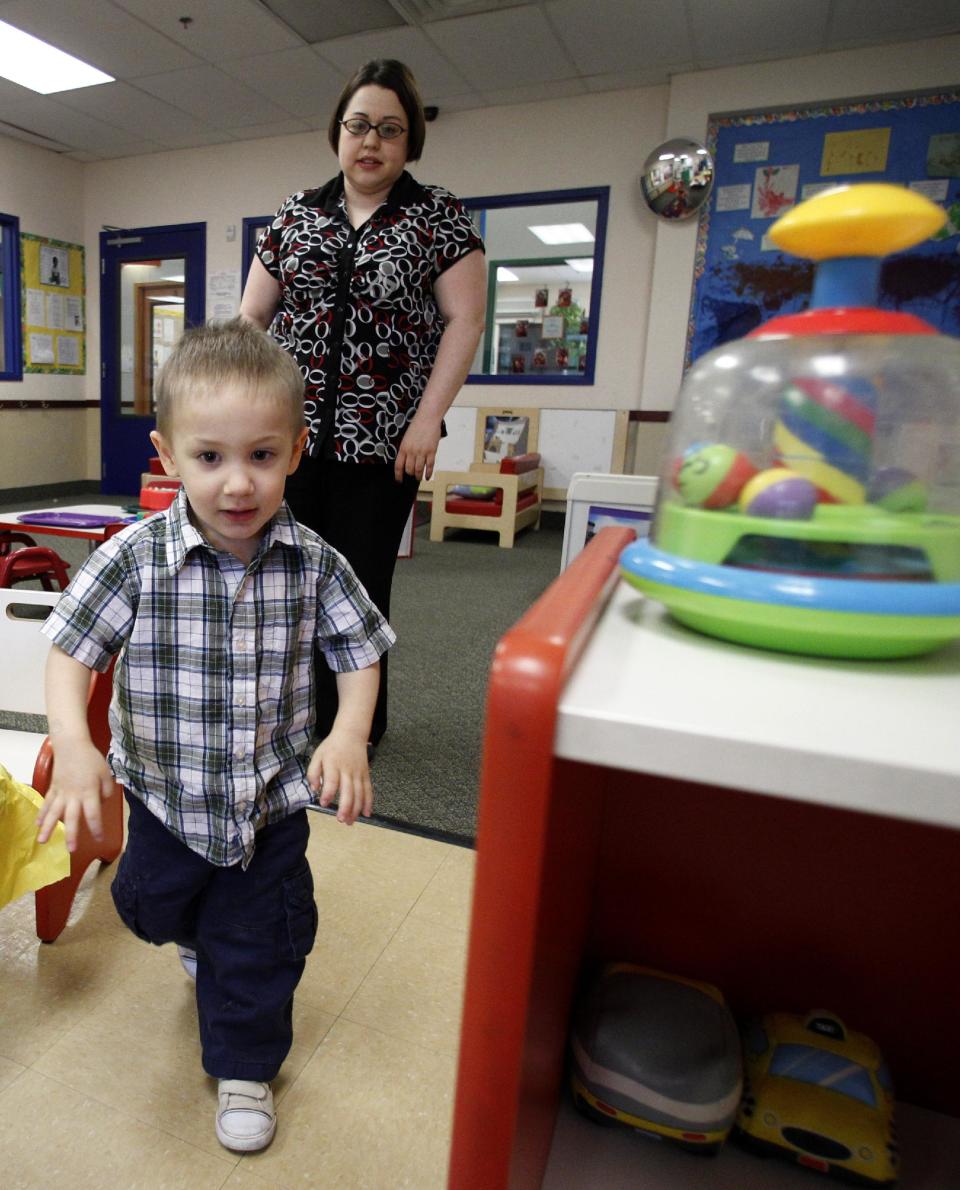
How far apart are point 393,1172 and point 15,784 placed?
1.95ft

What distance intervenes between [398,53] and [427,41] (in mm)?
225

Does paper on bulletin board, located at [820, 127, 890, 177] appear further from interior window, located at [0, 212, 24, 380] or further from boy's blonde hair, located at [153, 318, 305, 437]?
interior window, located at [0, 212, 24, 380]

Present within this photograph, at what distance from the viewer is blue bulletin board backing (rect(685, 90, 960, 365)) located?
381cm

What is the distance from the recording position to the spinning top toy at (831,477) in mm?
395

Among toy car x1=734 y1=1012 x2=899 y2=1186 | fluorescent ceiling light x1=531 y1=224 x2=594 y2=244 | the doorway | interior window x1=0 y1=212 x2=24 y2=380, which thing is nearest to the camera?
toy car x1=734 y1=1012 x2=899 y2=1186

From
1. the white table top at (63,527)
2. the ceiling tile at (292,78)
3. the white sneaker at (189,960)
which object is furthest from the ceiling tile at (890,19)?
the white sneaker at (189,960)

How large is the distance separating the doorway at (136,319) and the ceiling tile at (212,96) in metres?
1.03

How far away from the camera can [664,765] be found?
33 centimetres

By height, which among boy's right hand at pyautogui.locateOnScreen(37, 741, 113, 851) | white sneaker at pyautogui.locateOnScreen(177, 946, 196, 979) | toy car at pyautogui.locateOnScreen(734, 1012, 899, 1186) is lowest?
white sneaker at pyautogui.locateOnScreen(177, 946, 196, 979)

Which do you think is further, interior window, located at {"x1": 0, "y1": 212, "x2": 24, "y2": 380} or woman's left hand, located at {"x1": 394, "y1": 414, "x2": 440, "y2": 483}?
interior window, located at {"x1": 0, "y1": 212, "x2": 24, "y2": 380}

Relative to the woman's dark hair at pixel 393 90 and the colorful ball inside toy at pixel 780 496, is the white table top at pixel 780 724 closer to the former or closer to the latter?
the colorful ball inside toy at pixel 780 496

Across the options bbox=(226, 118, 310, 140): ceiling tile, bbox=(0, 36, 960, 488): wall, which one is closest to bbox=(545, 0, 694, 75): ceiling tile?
bbox=(0, 36, 960, 488): wall

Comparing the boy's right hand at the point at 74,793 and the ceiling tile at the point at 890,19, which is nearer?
the boy's right hand at the point at 74,793

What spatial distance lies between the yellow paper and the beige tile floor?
0.22 metres
